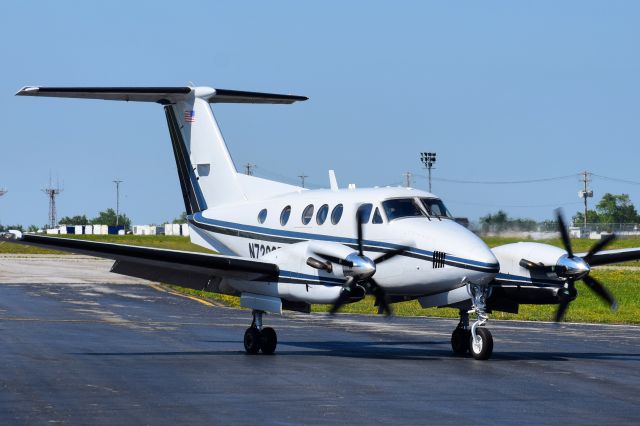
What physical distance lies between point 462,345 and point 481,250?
3.01 metres

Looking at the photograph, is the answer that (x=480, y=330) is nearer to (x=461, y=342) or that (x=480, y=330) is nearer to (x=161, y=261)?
(x=461, y=342)

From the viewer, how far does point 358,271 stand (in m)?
21.7

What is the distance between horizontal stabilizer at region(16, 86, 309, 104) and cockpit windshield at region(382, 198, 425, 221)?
27.0 feet

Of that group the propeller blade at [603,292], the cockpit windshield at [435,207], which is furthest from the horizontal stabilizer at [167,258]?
the propeller blade at [603,292]

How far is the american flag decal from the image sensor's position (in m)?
29.4

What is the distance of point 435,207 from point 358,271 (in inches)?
108

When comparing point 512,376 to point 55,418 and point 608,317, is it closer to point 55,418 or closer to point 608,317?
point 55,418

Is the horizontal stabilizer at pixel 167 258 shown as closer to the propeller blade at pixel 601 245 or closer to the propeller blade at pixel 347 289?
the propeller blade at pixel 347 289

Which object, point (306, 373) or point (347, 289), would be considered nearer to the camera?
point (306, 373)


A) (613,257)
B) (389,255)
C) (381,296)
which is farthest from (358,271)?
(613,257)

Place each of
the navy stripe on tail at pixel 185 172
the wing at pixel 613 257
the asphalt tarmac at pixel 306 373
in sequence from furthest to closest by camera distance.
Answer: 1. the navy stripe on tail at pixel 185 172
2. the wing at pixel 613 257
3. the asphalt tarmac at pixel 306 373

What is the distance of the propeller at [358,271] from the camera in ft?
71.2

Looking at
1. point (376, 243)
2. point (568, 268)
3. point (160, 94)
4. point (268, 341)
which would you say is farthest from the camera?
point (160, 94)

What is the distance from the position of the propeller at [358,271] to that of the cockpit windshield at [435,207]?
1.33m
